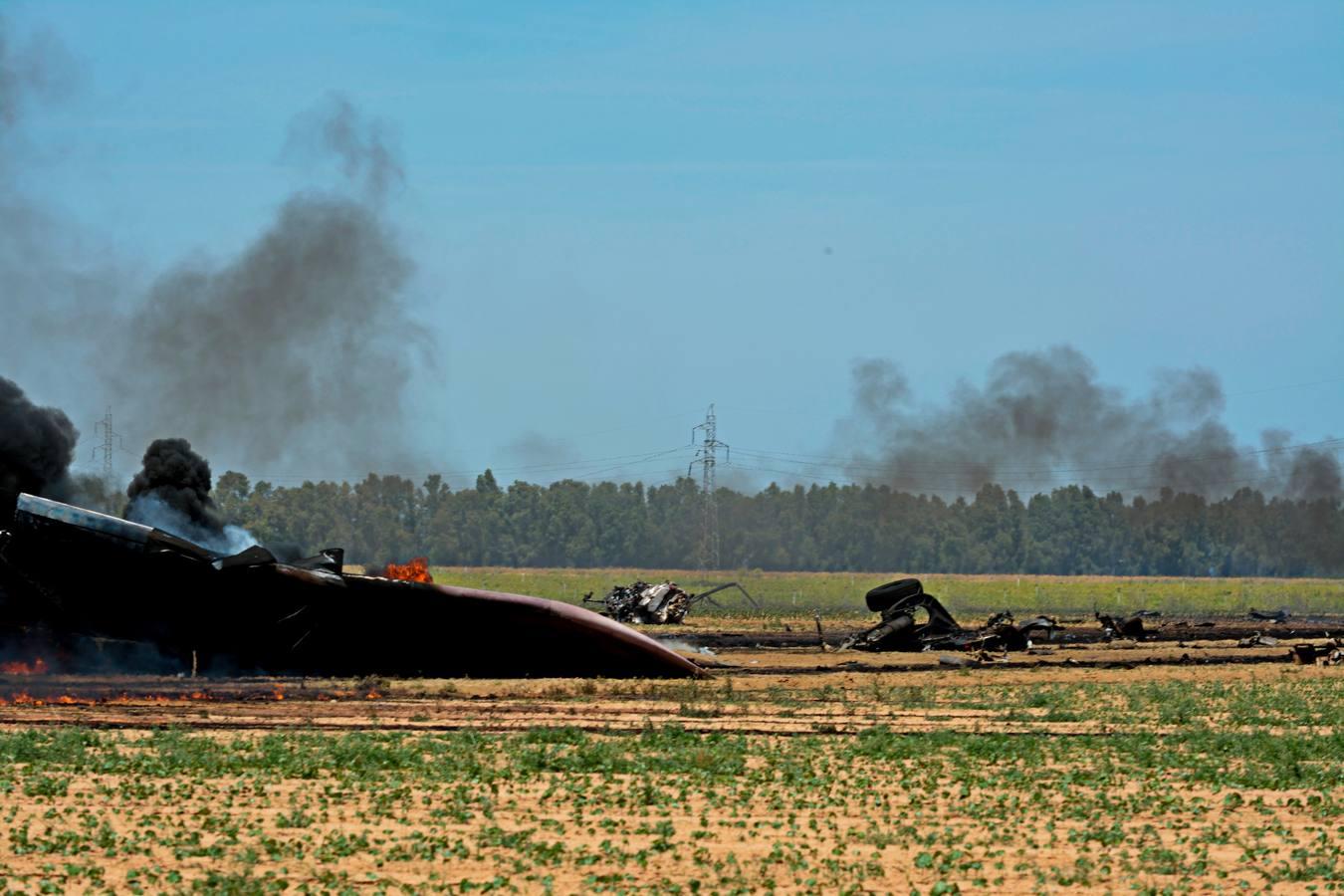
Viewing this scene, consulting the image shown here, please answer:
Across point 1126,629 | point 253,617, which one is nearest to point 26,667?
point 253,617

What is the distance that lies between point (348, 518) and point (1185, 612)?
362 feet

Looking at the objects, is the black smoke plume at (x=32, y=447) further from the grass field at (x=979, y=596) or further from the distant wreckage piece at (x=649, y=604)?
the grass field at (x=979, y=596)

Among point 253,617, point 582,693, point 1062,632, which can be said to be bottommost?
point 582,693

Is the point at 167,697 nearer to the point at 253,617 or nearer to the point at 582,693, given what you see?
the point at 253,617

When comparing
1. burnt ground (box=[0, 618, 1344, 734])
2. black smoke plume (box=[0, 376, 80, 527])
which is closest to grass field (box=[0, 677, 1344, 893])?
burnt ground (box=[0, 618, 1344, 734])

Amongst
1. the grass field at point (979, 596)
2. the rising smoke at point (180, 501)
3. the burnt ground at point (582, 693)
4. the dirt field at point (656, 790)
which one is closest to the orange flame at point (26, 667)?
the burnt ground at point (582, 693)

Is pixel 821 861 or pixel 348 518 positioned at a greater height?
pixel 348 518

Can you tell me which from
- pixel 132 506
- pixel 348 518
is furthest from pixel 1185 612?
pixel 348 518

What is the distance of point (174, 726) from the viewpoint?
27.4 meters

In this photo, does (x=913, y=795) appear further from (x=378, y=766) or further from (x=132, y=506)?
(x=132, y=506)

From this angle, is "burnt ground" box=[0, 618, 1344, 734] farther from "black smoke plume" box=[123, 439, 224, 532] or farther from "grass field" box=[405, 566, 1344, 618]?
"grass field" box=[405, 566, 1344, 618]

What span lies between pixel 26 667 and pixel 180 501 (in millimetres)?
10115

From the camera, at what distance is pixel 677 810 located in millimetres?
19750

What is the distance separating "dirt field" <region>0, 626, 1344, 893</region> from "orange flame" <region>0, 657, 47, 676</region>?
4.01 feet
